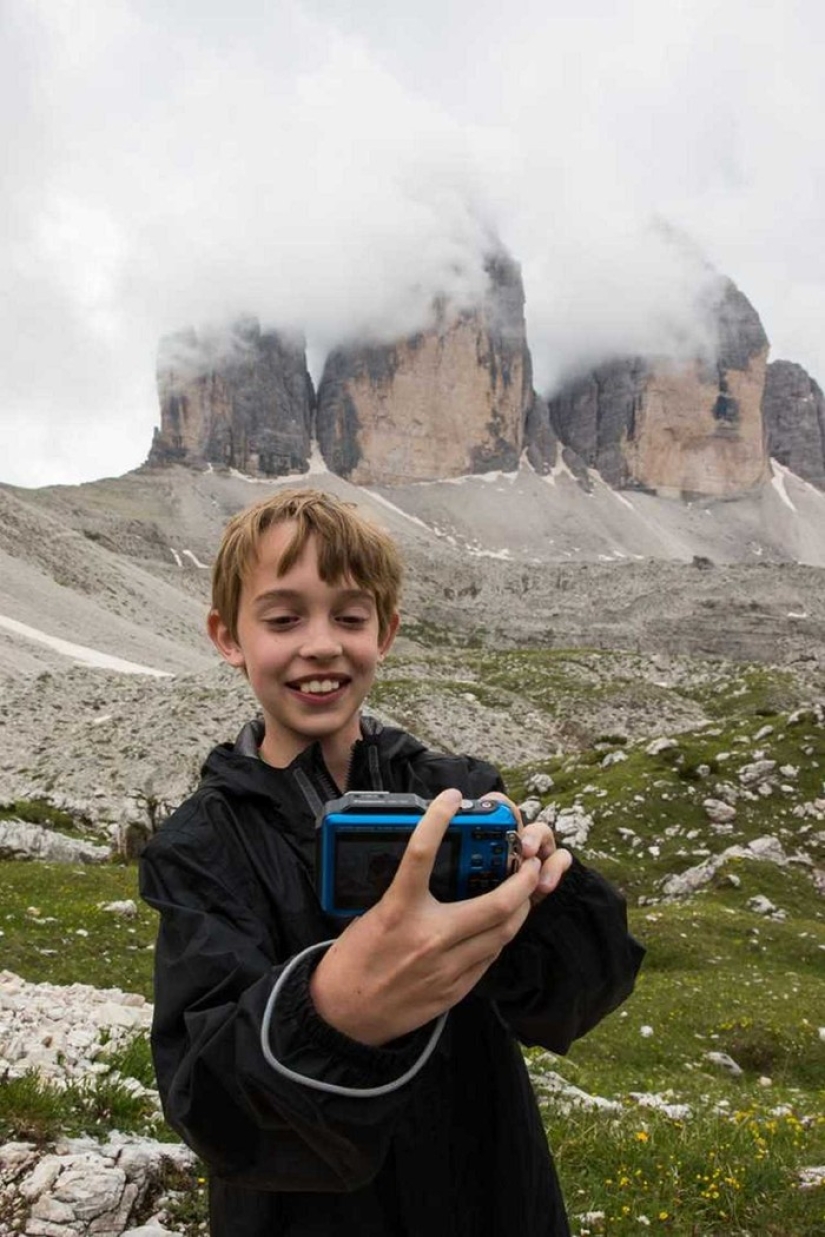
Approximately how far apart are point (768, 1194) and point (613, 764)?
22305 mm

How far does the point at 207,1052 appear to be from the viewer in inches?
71.9

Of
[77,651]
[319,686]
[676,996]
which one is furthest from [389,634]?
[77,651]

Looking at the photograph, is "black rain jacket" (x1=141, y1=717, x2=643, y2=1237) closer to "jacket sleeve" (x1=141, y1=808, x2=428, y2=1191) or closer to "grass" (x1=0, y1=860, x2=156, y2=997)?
"jacket sleeve" (x1=141, y1=808, x2=428, y2=1191)

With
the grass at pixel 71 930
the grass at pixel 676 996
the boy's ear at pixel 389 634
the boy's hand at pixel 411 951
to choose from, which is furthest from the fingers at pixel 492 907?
the grass at pixel 71 930

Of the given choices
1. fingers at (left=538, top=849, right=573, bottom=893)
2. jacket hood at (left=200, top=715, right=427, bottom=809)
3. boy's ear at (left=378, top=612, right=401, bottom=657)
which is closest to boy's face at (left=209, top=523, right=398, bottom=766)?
jacket hood at (left=200, top=715, right=427, bottom=809)

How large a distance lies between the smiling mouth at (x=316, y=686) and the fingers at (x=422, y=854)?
1043 mm

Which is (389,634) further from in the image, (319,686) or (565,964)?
(565,964)

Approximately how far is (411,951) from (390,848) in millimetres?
246

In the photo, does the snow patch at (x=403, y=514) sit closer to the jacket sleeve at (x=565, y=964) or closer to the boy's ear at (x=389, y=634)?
the boy's ear at (x=389, y=634)

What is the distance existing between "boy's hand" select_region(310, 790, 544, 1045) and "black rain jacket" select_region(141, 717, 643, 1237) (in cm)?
6

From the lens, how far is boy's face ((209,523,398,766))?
104 inches

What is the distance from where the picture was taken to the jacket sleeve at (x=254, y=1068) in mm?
1717

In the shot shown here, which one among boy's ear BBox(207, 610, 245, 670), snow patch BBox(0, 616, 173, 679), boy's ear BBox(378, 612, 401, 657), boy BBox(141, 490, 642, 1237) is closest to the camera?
boy BBox(141, 490, 642, 1237)

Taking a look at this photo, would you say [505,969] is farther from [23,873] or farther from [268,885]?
[23,873]
